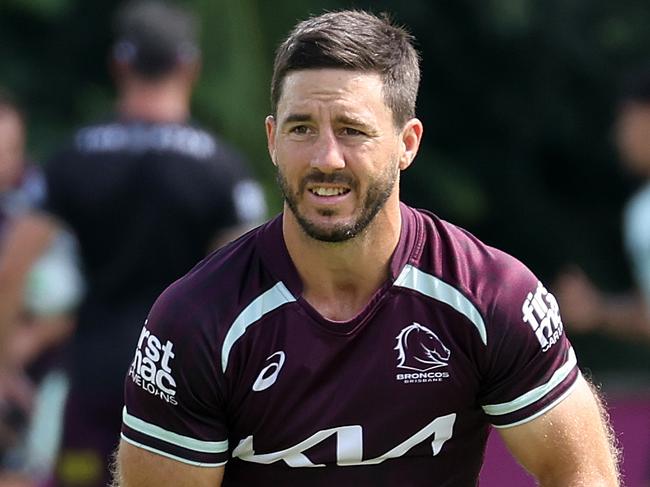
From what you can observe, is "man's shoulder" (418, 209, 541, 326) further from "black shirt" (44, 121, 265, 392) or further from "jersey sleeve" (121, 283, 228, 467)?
"black shirt" (44, 121, 265, 392)

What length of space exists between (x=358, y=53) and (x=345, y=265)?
1.79 feet

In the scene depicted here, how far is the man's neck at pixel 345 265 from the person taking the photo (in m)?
4.33

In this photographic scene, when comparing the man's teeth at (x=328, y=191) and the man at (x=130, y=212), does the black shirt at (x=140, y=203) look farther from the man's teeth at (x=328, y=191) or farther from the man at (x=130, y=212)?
the man's teeth at (x=328, y=191)

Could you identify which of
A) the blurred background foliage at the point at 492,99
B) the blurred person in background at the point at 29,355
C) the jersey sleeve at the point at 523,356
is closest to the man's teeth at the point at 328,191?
the jersey sleeve at the point at 523,356

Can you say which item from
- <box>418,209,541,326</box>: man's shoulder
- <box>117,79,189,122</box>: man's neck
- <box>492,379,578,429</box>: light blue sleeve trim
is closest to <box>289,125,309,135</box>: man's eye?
<box>418,209,541,326</box>: man's shoulder

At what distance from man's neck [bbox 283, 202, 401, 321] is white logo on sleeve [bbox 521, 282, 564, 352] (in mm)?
366

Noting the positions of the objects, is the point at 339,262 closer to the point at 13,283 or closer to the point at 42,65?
the point at 13,283

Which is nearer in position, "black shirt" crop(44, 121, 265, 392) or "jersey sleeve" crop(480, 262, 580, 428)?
"jersey sleeve" crop(480, 262, 580, 428)

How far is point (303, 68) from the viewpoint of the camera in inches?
164

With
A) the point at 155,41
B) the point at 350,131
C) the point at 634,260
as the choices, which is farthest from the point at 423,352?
the point at 634,260

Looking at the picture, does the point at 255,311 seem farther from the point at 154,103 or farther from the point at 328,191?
the point at 154,103

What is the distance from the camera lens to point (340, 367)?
4285mm

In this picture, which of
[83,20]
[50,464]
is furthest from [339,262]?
[83,20]

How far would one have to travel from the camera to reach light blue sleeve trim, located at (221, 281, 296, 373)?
4.21 metres
